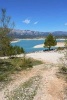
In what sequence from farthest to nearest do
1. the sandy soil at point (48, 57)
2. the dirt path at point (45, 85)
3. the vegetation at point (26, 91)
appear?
the sandy soil at point (48, 57)
the dirt path at point (45, 85)
the vegetation at point (26, 91)

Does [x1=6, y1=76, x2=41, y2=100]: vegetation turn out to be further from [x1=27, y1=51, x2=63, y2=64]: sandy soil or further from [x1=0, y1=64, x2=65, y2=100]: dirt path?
[x1=27, y1=51, x2=63, y2=64]: sandy soil

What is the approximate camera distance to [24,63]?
2767 cm

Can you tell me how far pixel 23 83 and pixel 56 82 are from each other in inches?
111

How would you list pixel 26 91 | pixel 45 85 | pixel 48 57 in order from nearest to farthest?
pixel 26 91 → pixel 45 85 → pixel 48 57

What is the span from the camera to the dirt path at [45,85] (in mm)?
16156

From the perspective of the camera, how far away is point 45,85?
61.2 feet

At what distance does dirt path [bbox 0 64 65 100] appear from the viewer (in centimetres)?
1616

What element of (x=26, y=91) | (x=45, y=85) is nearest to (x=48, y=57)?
(x=45, y=85)

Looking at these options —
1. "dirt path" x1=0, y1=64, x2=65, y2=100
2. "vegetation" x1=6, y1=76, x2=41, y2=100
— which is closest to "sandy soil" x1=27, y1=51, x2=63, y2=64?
"dirt path" x1=0, y1=64, x2=65, y2=100

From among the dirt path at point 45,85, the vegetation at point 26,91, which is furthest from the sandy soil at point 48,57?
the vegetation at point 26,91

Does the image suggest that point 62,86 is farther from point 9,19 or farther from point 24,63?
point 9,19

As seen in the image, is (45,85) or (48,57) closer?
(45,85)

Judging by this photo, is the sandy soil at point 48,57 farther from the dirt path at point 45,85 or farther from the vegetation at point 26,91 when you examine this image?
the vegetation at point 26,91

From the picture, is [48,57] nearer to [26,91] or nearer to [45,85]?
[45,85]
